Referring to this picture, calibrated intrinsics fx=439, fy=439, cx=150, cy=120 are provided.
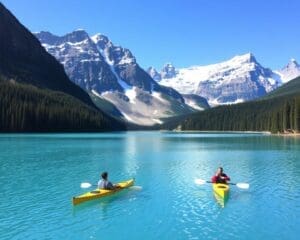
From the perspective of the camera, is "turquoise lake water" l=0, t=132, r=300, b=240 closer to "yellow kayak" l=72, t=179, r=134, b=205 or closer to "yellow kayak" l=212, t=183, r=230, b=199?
"yellow kayak" l=72, t=179, r=134, b=205

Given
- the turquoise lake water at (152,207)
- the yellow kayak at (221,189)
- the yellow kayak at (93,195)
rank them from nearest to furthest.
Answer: the turquoise lake water at (152,207)
the yellow kayak at (93,195)
the yellow kayak at (221,189)

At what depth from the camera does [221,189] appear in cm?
4284

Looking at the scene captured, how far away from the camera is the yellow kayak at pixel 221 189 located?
41.9 m

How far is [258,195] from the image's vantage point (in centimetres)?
4356

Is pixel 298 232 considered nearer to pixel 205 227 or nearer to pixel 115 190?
pixel 205 227

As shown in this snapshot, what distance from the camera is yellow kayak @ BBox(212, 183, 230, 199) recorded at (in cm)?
4192

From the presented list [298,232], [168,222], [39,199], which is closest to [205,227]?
[168,222]

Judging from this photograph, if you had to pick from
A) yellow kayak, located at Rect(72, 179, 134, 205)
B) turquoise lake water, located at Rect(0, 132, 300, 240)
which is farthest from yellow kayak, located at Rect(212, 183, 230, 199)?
yellow kayak, located at Rect(72, 179, 134, 205)

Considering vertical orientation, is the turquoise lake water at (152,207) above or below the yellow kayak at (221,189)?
below

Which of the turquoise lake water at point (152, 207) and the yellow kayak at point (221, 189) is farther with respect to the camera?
the yellow kayak at point (221, 189)

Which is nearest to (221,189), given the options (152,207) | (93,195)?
(152,207)

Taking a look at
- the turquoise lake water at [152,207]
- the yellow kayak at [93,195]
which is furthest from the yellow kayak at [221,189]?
the yellow kayak at [93,195]

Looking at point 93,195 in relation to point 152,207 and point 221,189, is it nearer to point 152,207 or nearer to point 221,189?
point 152,207

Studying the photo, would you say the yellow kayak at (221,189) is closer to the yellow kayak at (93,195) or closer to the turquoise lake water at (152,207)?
the turquoise lake water at (152,207)
